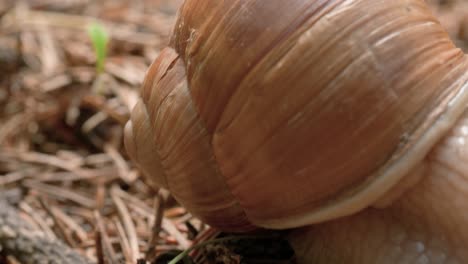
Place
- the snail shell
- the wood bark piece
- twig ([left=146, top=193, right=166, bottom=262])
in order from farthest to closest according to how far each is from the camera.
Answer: twig ([left=146, top=193, right=166, bottom=262]), the wood bark piece, the snail shell

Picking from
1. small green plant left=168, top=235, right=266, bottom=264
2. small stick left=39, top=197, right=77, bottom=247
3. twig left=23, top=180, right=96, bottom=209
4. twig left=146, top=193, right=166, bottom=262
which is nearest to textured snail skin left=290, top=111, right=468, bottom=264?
small green plant left=168, top=235, right=266, bottom=264

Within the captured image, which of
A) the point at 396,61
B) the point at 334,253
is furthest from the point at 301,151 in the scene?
the point at 334,253

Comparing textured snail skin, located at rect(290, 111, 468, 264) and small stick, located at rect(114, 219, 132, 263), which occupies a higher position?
small stick, located at rect(114, 219, 132, 263)

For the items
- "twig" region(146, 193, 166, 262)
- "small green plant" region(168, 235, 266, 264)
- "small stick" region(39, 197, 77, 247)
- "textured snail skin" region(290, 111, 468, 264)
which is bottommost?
"textured snail skin" region(290, 111, 468, 264)

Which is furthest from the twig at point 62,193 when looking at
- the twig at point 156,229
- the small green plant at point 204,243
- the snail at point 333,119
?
the snail at point 333,119

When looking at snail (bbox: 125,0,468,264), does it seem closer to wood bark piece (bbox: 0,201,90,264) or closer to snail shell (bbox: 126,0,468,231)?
snail shell (bbox: 126,0,468,231)

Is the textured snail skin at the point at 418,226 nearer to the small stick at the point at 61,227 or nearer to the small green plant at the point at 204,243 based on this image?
the small green plant at the point at 204,243
